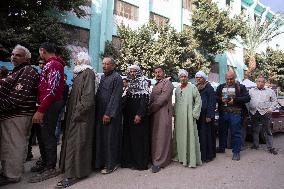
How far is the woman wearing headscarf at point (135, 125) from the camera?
227 inches

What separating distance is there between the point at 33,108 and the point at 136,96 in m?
1.77

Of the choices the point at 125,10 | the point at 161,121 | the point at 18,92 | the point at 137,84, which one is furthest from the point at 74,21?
the point at 18,92

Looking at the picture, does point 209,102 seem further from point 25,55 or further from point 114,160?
point 25,55

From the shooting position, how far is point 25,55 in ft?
16.5

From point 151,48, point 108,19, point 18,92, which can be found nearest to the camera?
point 18,92

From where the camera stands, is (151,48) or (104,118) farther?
(151,48)

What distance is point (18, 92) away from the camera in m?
4.84

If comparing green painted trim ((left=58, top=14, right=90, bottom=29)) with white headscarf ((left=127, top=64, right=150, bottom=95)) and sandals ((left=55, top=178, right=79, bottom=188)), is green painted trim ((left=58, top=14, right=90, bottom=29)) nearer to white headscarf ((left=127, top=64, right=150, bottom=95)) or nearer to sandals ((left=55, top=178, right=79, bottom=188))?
white headscarf ((left=127, top=64, right=150, bottom=95))

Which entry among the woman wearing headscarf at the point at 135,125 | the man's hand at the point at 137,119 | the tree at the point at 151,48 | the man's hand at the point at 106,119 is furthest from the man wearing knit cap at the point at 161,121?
the tree at the point at 151,48

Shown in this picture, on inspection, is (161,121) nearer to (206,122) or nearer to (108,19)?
(206,122)

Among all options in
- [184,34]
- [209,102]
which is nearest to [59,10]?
[184,34]

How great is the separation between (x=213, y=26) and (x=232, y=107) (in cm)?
1535

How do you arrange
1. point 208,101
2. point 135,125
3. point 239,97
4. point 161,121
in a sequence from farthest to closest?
point 239,97, point 208,101, point 161,121, point 135,125

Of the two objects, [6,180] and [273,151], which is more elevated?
[273,151]
